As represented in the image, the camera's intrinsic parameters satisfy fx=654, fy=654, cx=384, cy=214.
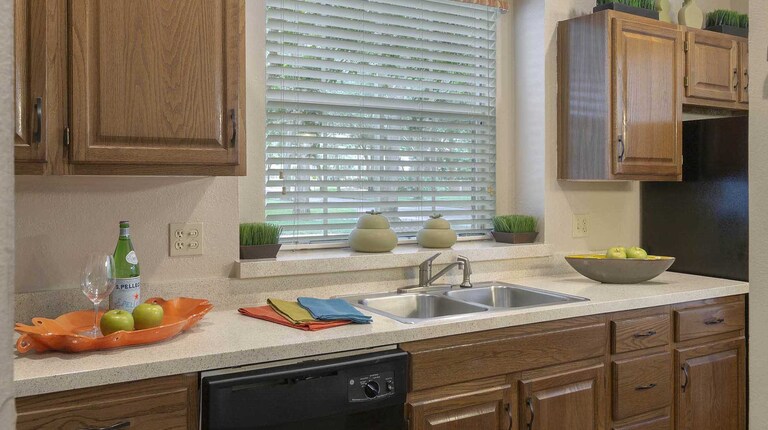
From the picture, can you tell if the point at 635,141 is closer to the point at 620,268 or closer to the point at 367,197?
the point at 620,268

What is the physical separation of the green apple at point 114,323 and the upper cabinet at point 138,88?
391 millimetres

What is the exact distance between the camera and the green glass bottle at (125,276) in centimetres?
188

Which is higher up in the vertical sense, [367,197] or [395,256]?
[367,197]

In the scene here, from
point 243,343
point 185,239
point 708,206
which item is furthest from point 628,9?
point 243,343

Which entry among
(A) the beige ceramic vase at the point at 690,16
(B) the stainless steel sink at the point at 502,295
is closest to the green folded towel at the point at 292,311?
(B) the stainless steel sink at the point at 502,295

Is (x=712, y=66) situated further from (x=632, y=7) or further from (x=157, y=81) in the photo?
(x=157, y=81)

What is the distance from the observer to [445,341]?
6.59ft

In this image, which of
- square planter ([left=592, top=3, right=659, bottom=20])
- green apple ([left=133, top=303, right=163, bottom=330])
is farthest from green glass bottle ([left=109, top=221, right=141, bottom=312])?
square planter ([left=592, top=3, right=659, bottom=20])

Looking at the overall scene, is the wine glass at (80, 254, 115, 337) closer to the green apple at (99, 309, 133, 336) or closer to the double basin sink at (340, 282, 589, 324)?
the green apple at (99, 309, 133, 336)

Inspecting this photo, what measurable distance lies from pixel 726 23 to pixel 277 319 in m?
2.71

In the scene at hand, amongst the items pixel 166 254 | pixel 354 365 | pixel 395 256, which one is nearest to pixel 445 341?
pixel 354 365

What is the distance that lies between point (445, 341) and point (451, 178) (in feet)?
3.97

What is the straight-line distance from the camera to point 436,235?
2766mm

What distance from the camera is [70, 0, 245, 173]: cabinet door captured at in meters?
1.73
